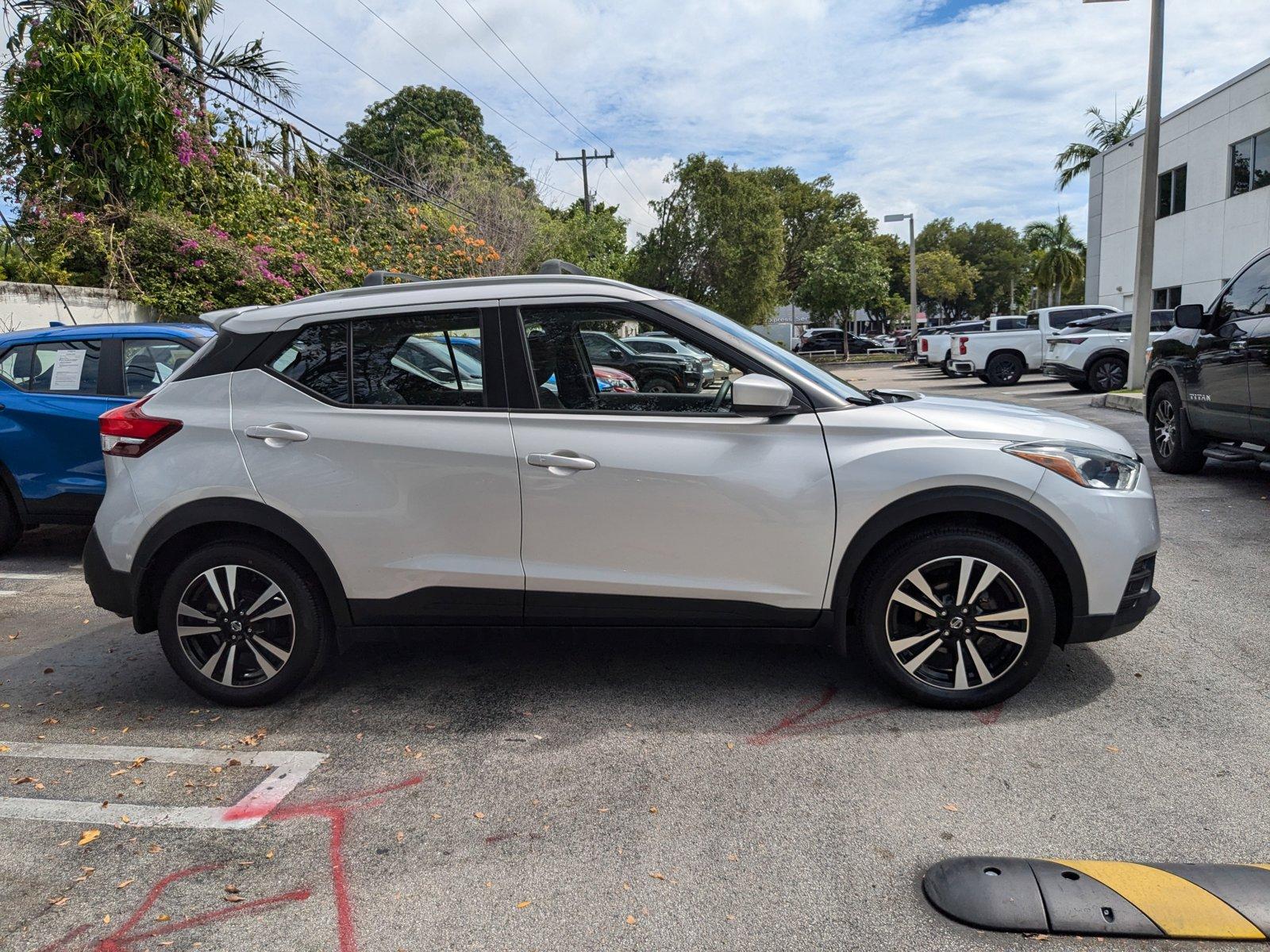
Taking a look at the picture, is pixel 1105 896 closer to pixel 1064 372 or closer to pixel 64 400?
pixel 64 400

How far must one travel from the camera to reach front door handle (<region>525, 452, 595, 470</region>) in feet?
12.1

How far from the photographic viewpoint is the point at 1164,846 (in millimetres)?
2795

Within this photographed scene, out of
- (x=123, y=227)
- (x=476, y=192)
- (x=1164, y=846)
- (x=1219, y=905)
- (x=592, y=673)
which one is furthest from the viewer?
(x=476, y=192)

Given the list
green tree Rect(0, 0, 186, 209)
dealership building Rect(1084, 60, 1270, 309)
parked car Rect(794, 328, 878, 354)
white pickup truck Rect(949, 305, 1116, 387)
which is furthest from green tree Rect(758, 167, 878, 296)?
green tree Rect(0, 0, 186, 209)

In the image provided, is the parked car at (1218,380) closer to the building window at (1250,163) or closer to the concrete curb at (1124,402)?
the concrete curb at (1124,402)

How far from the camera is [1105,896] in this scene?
8.36 feet

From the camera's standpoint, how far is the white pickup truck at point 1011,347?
2266 centimetres

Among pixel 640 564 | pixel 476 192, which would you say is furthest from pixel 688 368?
pixel 476 192

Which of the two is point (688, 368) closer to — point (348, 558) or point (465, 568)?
point (465, 568)

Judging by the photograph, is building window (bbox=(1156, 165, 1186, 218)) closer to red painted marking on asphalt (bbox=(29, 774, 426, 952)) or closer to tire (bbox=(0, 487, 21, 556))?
tire (bbox=(0, 487, 21, 556))

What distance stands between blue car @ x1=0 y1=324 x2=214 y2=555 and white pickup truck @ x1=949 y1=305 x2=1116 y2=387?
19666 mm

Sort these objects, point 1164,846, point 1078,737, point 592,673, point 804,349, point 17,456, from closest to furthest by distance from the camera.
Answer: point 1164,846 < point 1078,737 < point 592,673 < point 17,456 < point 804,349

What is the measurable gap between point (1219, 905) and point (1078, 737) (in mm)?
1053

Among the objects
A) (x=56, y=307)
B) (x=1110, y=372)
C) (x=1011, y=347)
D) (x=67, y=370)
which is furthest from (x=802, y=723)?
(x=1011, y=347)
